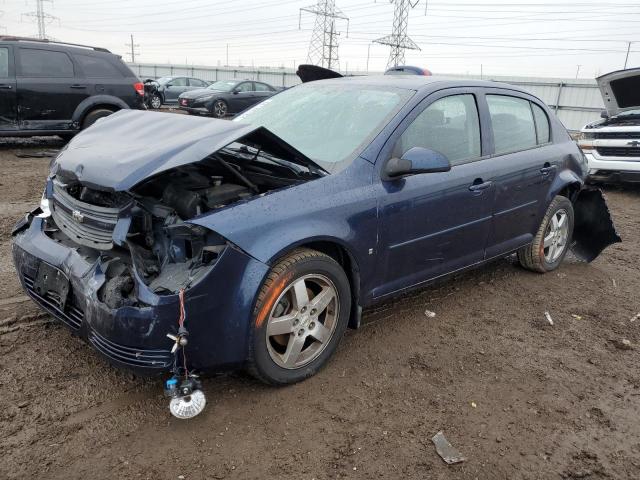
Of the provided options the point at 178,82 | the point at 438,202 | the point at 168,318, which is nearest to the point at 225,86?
the point at 178,82

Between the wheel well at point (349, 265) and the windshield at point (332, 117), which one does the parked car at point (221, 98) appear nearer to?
the windshield at point (332, 117)

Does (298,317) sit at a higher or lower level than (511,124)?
lower

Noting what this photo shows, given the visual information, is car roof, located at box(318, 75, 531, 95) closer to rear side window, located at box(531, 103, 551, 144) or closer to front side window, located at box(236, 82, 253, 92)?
rear side window, located at box(531, 103, 551, 144)

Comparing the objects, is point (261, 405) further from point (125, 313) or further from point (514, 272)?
point (514, 272)

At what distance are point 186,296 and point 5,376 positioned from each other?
4.21 feet

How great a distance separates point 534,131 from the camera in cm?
447

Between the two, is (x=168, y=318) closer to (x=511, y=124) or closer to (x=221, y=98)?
(x=511, y=124)

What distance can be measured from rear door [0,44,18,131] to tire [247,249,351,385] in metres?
8.19

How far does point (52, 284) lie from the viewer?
2797 mm

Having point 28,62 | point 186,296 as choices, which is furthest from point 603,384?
point 28,62

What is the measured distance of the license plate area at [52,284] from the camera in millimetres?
2705

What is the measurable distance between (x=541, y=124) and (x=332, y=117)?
220cm

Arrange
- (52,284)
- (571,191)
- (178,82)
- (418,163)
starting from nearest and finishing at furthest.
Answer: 1. (52,284)
2. (418,163)
3. (571,191)
4. (178,82)

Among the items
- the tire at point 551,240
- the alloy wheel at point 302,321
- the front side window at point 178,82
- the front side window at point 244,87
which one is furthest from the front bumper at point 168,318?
the front side window at point 178,82
